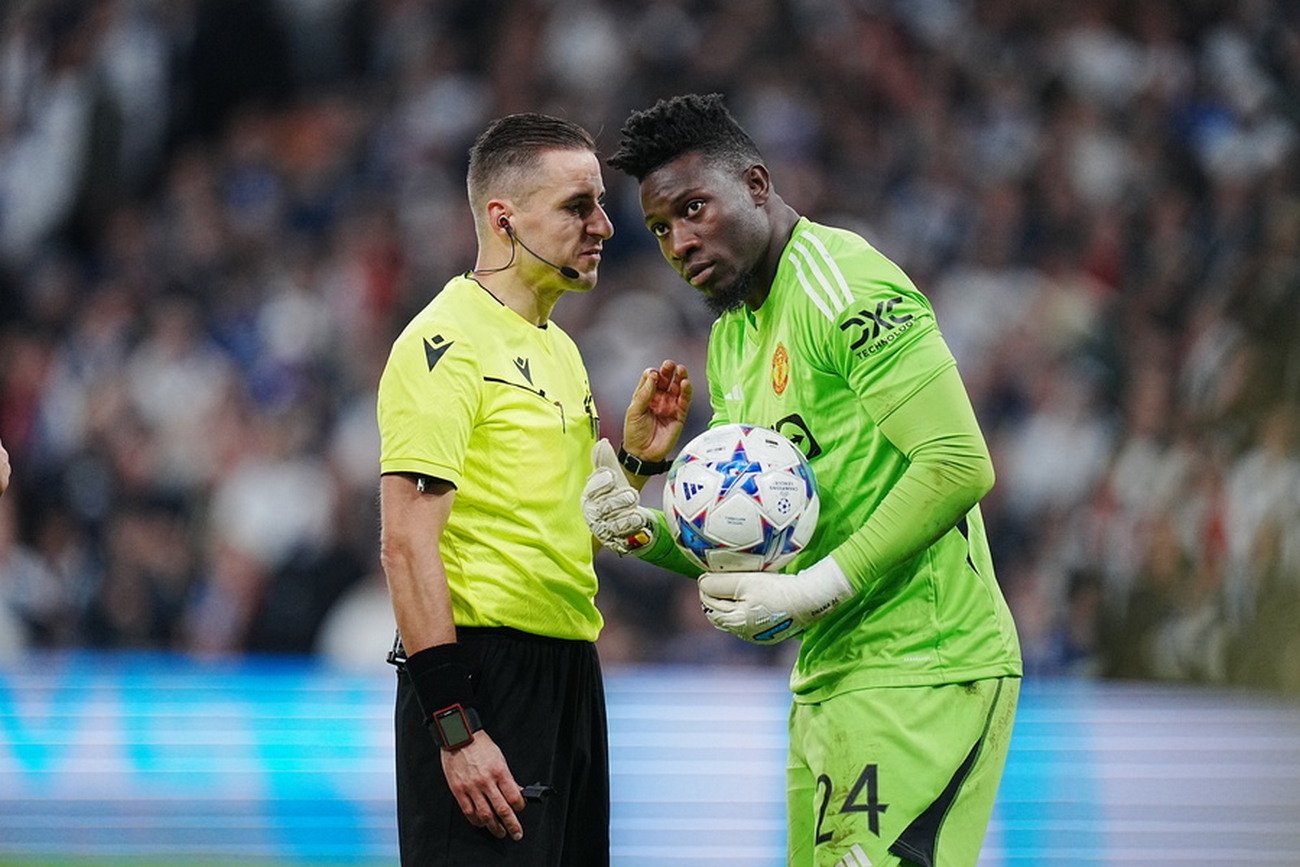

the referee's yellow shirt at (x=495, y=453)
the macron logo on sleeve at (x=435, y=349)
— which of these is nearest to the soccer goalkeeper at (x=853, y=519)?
the referee's yellow shirt at (x=495, y=453)

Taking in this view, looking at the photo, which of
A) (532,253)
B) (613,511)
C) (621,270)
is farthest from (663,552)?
(621,270)

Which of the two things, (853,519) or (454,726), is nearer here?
(454,726)

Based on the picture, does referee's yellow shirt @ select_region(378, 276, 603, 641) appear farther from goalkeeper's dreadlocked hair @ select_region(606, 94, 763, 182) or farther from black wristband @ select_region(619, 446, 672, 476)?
goalkeeper's dreadlocked hair @ select_region(606, 94, 763, 182)

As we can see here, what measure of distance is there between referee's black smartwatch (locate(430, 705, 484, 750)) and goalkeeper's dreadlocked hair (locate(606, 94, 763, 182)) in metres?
1.49

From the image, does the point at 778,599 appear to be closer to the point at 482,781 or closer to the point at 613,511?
the point at 613,511

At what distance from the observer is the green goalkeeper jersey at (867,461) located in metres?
4.12

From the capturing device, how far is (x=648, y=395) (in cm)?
495

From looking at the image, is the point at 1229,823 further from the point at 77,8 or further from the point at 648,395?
the point at 77,8

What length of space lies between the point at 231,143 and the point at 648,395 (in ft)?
28.9

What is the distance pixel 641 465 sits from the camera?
16.4 feet

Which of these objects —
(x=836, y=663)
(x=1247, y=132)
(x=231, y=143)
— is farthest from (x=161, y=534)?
(x=1247, y=132)

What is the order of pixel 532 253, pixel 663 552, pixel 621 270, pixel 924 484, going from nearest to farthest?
pixel 924 484 → pixel 532 253 → pixel 663 552 → pixel 621 270

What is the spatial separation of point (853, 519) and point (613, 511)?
617 millimetres

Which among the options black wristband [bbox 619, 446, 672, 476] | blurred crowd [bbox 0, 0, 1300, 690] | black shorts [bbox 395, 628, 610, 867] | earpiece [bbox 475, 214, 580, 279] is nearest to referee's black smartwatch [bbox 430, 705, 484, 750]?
black shorts [bbox 395, 628, 610, 867]
